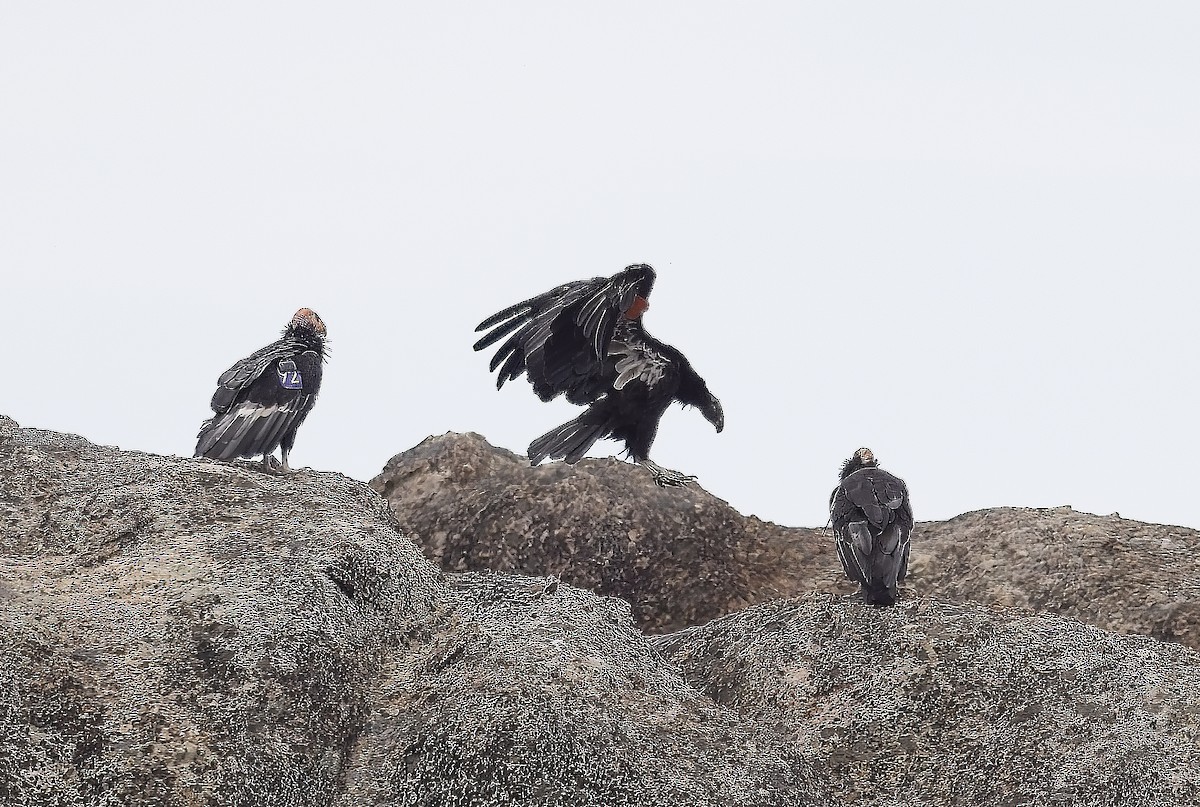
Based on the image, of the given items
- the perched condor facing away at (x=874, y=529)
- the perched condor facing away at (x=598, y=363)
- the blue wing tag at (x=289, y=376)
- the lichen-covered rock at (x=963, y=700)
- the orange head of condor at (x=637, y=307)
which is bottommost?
the lichen-covered rock at (x=963, y=700)

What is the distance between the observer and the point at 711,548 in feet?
48.4

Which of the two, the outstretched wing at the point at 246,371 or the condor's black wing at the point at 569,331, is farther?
the condor's black wing at the point at 569,331

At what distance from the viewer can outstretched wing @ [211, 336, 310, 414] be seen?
514 inches

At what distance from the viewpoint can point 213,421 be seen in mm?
13047

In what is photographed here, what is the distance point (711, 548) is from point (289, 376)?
540 cm

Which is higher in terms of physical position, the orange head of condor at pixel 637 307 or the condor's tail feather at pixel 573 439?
the orange head of condor at pixel 637 307

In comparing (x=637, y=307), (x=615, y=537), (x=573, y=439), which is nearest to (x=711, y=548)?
(x=615, y=537)

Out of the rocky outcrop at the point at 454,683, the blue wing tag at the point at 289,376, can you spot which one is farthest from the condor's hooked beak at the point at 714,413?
the blue wing tag at the point at 289,376

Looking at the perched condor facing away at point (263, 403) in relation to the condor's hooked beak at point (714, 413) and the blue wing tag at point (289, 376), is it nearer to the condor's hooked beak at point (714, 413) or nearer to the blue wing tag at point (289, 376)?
the blue wing tag at point (289, 376)

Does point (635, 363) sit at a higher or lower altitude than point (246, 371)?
higher

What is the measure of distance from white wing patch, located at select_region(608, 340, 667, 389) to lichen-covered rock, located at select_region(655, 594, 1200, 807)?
5.03 metres

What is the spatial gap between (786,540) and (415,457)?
5096 mm

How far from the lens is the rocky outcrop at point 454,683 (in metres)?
8.27

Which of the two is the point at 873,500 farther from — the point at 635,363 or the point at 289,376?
the point at 289,376
